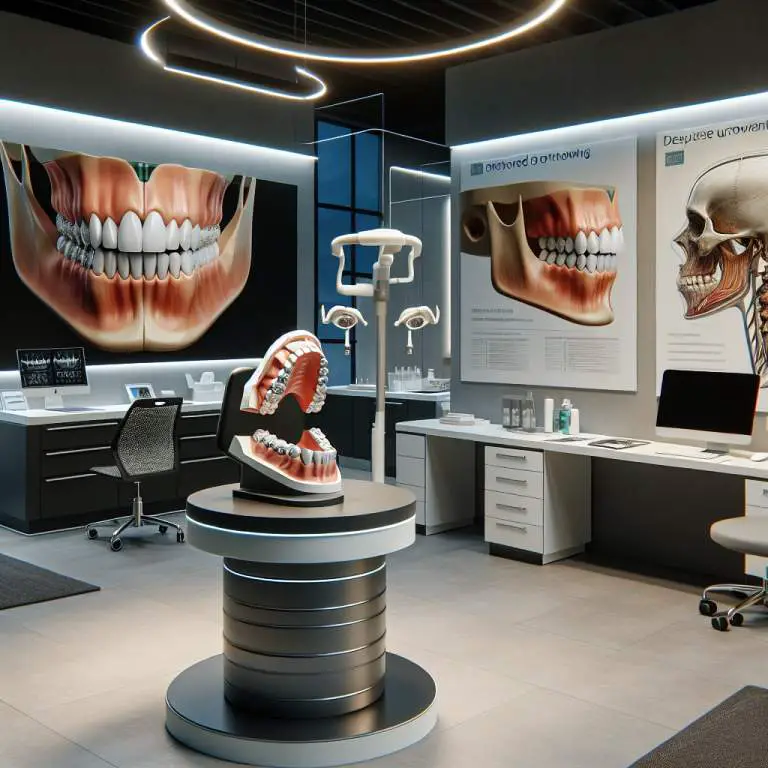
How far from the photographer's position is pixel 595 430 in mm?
6297

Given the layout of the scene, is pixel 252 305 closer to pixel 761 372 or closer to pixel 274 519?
pixel 761 372

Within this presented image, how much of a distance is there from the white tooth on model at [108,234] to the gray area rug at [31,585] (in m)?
2.77

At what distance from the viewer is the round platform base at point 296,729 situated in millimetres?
3131

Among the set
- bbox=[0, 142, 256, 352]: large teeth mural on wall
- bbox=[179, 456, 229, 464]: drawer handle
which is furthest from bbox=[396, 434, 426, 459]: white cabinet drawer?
bbox=[0, 142, 256, 352]: large teeth mural on wall

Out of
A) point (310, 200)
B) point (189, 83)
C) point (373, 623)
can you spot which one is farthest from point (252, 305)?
point (373, 623)

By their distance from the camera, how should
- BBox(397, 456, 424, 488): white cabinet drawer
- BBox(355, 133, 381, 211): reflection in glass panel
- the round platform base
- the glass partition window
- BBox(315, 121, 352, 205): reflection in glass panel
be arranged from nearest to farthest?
the round platform base → BBox(397, 456, 424, 488): white cabinet drawer → BBox(315, 121, 352, 205): reflection in glass panel → BBox(355, 133, 381, 211): reflection in glass panel → the glass partition window

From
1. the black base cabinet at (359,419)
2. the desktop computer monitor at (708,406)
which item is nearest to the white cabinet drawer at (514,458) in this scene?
the desktop computer monitor at (708,406)

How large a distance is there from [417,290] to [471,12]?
3000mm

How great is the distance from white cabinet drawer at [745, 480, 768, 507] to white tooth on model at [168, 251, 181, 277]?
16.4 feet

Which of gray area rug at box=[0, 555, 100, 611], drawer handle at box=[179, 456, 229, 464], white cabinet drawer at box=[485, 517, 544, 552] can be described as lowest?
gray area rug at box=[0, 555, 100, 611]

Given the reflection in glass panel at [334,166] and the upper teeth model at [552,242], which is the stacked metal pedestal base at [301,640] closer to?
the upper teeth model at [552,242]

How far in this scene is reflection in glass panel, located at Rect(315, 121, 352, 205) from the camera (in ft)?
30.7

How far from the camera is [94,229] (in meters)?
7.30

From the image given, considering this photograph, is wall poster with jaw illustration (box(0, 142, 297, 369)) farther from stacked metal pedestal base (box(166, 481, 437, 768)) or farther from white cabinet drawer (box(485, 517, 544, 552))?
stacked metal pedestal base (box(166, 481, 437, 768))
